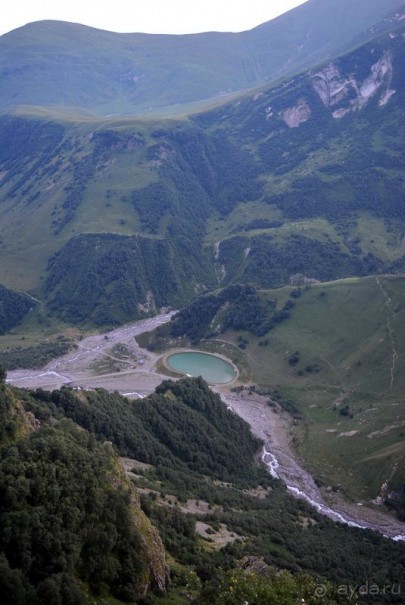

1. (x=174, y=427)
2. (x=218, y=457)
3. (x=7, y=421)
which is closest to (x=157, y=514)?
A: (x=7, y=421)

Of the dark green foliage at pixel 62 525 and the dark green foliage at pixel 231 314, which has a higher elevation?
the dark green foliage at pixel 62 525

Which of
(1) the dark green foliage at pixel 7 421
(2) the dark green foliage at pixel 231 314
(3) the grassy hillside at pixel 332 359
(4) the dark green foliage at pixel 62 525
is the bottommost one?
(3) the grassy hillside at pixel 332 359

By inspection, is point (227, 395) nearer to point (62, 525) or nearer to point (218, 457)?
point (218, 457)

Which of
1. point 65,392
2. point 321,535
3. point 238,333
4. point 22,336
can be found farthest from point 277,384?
point 22,336

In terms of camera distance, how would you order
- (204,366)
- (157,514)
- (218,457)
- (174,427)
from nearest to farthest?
(157,514), (174,427), (218,457), (204,366)

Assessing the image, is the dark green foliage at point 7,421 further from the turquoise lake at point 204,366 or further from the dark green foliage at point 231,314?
the dark green foliage at point 231,314

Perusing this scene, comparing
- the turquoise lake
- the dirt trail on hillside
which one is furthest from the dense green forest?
the turquoise lake

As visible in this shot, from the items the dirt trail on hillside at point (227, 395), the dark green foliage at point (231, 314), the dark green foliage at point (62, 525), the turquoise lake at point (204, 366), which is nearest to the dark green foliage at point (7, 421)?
the dark green foliage at point (62, 525)

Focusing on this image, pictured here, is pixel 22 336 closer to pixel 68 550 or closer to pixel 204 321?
pixel 204 321
